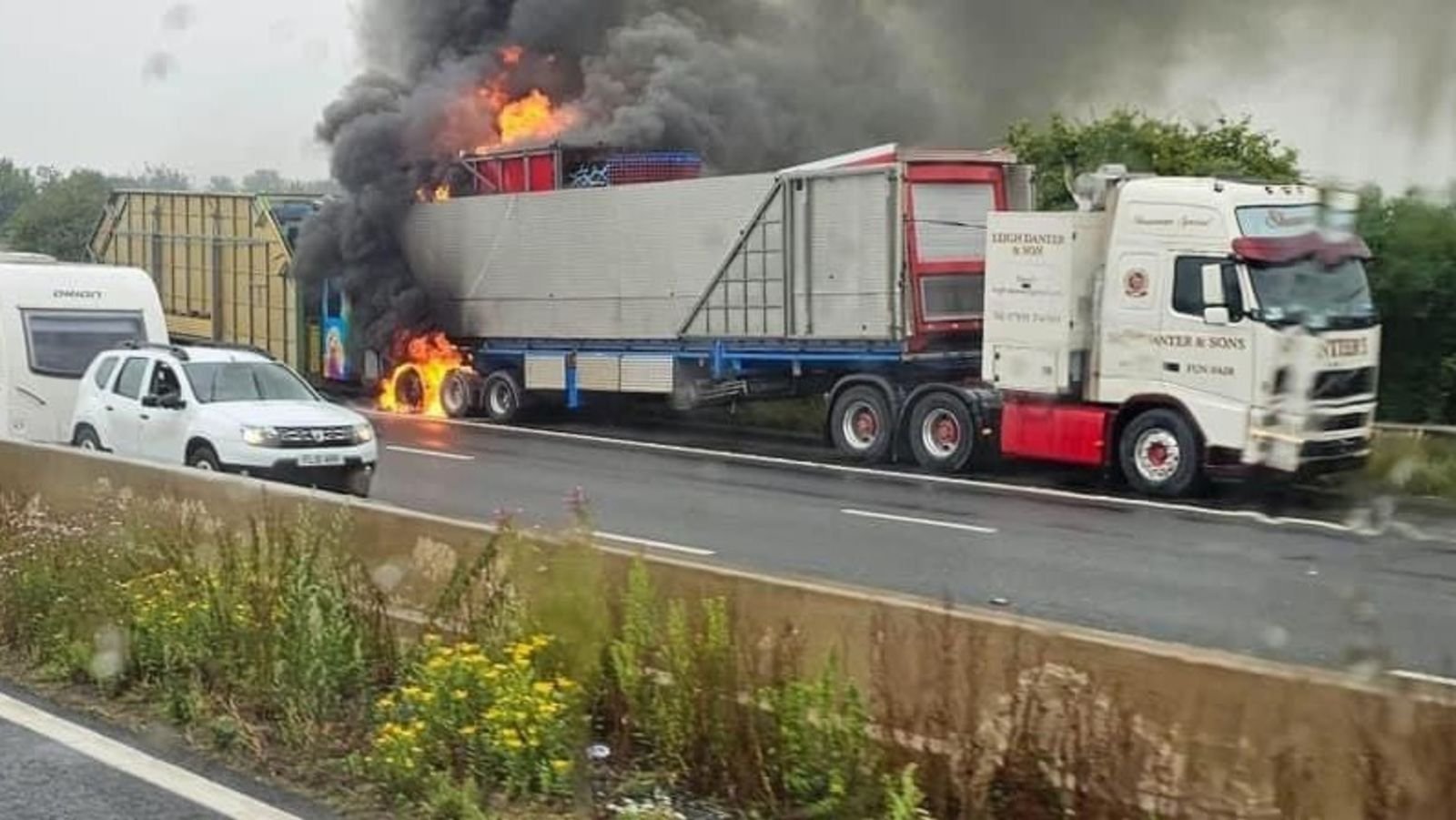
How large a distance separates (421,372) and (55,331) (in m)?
9.05

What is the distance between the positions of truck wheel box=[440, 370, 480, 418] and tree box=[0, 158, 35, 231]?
33.2 m

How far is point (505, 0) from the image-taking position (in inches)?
1415

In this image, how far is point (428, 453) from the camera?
843 inches

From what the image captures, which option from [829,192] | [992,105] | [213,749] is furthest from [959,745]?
[992,105]

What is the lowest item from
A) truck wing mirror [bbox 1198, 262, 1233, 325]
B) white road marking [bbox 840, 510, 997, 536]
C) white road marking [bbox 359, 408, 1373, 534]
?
white road marking [bbox 840, 510, 997, 536]

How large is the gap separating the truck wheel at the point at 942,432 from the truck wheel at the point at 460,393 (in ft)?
30.4

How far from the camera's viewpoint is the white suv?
15477 millimetres

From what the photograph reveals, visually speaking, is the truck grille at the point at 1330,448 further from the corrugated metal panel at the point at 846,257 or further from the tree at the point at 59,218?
the tree at the point at 59,218

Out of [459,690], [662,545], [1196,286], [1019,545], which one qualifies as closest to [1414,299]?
[459,690]

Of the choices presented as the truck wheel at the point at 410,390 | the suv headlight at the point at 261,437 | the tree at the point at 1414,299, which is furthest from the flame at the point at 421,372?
the tree at the point at 1414,299

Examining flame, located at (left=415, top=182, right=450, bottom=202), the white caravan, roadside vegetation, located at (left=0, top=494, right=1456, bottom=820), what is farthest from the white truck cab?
flame, located at (left=415, top=182, right=450, bottom=202)

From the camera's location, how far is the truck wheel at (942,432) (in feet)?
63.1

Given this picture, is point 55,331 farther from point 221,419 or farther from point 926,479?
point 926,479

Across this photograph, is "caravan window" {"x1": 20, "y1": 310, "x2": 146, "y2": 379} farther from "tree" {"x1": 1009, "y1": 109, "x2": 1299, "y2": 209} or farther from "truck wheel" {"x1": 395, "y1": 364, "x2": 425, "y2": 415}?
"tree" {"x1": 1009, "y1": 109, "x2": 1299, "y2": 209}
